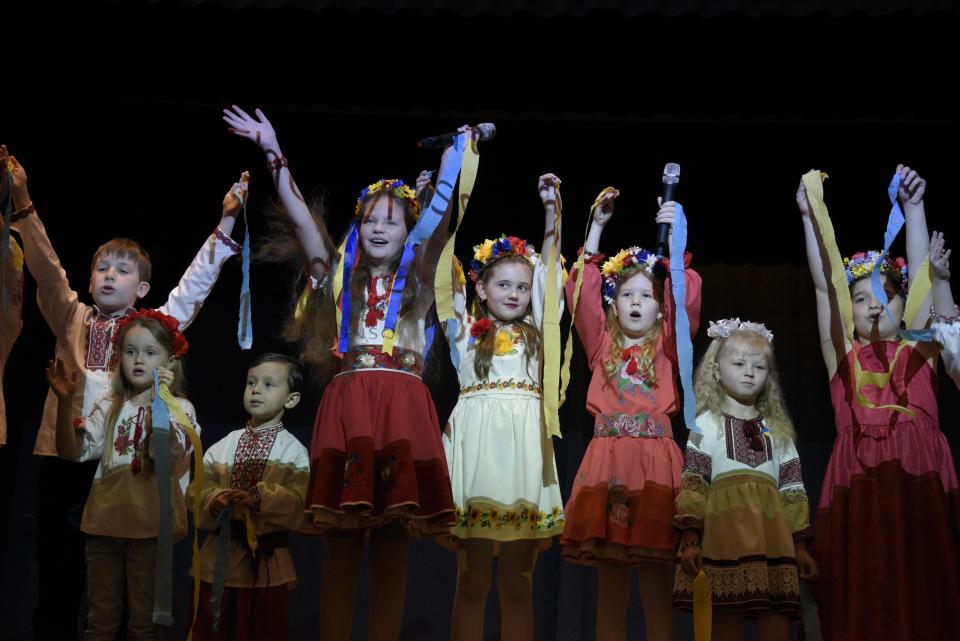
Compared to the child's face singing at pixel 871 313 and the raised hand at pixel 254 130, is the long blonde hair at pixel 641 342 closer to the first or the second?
the child's face singing at pixel 871 313

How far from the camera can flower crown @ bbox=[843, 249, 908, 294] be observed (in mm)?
4297

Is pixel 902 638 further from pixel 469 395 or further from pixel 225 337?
pixel 225 337

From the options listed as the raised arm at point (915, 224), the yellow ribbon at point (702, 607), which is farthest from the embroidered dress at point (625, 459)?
the raised arm at point (915, 224)

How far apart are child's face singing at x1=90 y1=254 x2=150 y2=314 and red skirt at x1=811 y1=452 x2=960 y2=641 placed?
2653 millimetres

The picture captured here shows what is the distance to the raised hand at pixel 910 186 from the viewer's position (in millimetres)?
4117

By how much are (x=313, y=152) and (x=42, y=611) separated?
222cm

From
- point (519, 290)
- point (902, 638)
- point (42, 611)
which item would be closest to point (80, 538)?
point (42, 611)

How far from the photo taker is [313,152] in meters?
5.14

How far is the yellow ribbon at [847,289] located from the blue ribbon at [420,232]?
1.30 m

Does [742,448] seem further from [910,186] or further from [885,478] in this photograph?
[910,186]

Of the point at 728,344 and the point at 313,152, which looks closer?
the point at 728,344

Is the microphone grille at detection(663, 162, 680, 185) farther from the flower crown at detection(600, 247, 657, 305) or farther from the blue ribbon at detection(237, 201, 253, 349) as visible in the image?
the blue ribbon at detection(237, 201, 253, 349)

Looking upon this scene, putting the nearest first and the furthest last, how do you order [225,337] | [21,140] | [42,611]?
[42,611]
[21,140]
[225,337]

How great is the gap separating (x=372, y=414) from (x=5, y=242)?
4.67 feet
